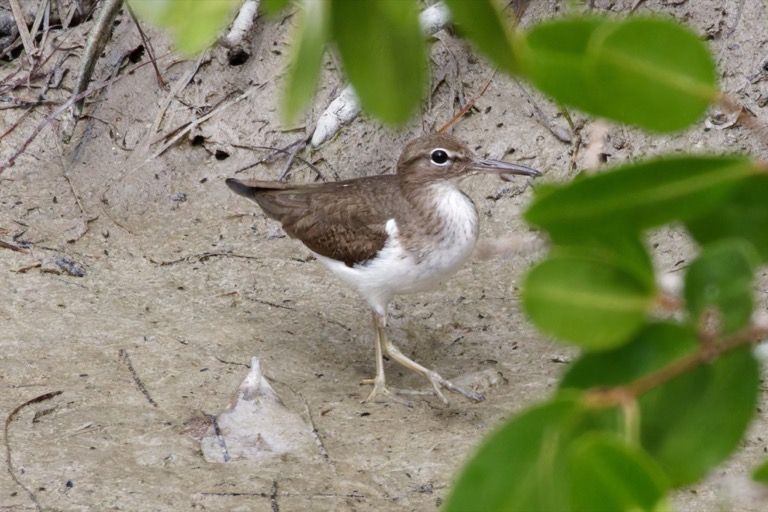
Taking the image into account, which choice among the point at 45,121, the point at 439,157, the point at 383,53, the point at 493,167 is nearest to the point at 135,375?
the point at 439,157

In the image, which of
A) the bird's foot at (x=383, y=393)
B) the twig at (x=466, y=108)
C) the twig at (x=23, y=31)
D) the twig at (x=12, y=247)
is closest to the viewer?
the bird's foot at (x=383, y=393)

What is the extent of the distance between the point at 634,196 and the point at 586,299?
0.09 meters

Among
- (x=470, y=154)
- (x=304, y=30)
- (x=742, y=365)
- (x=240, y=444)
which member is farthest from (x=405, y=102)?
Result: (x=470, y=154)

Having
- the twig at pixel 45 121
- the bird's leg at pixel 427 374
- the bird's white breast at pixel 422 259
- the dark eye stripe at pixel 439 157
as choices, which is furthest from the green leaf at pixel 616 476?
the twig at pixel 45 121

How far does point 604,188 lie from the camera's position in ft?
2.56

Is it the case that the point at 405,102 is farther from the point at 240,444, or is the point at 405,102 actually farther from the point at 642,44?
the point at 240,444

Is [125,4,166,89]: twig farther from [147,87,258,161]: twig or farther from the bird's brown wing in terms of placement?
the bird's brown wing

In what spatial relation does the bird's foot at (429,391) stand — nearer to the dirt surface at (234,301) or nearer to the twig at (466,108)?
the dirt surface at (234,301)

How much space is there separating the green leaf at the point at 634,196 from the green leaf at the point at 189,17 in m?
0.30

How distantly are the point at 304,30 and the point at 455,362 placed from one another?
15.4 feet

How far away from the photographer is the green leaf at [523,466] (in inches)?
30.4

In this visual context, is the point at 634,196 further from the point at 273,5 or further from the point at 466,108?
the point at 466,108

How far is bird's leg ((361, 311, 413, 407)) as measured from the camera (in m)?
5.02

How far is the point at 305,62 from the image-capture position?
2.43ft
